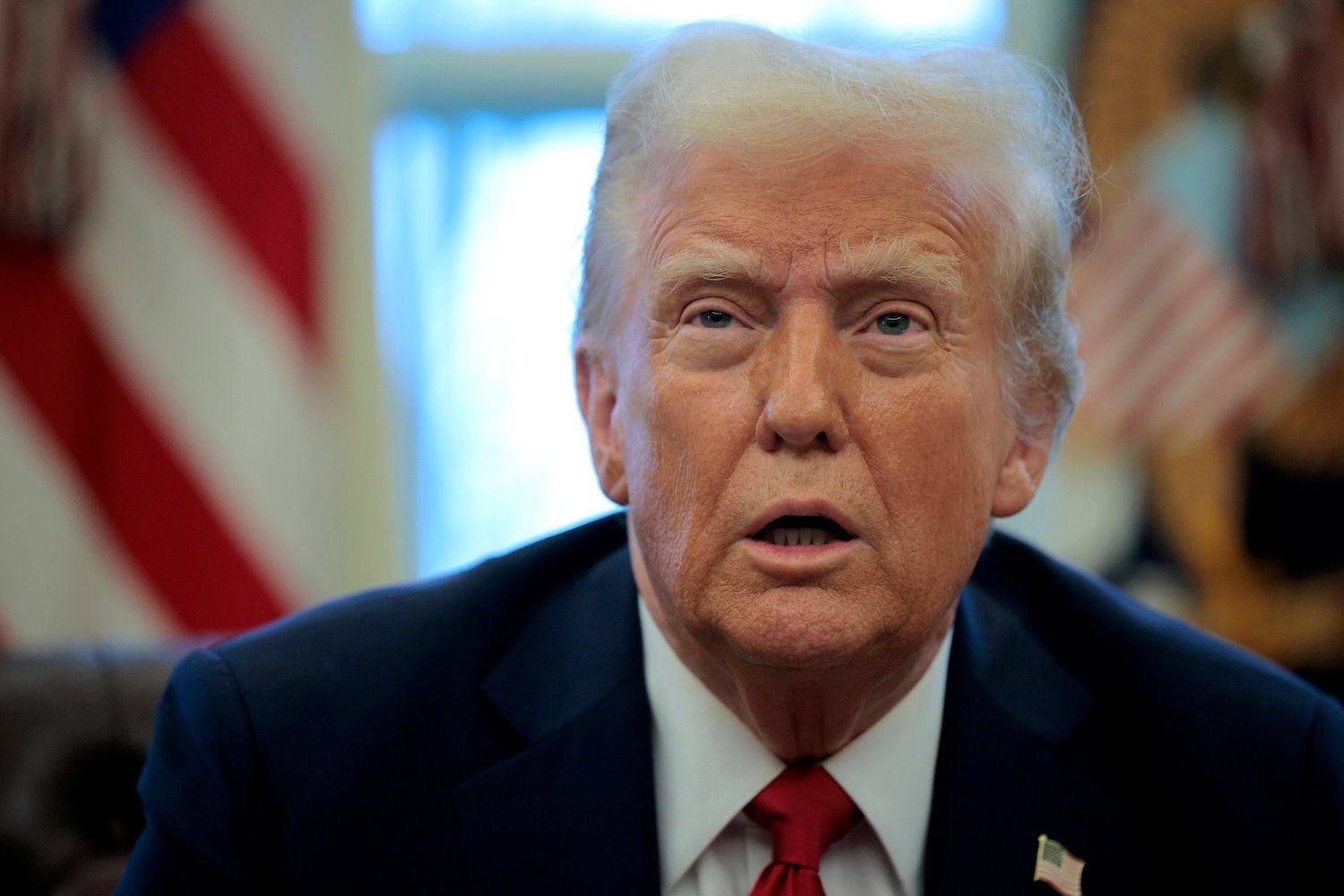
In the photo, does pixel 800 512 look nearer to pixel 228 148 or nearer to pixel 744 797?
pixel 744 797

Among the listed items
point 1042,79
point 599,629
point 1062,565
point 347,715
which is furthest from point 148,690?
point 1042,79

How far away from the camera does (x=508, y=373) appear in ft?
9.66

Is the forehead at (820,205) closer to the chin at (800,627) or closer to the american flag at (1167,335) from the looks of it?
the chin at (800,627)

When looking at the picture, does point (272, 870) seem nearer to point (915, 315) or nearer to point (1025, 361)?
point (915, 315)

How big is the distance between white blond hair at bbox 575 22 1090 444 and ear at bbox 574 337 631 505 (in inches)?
1.3

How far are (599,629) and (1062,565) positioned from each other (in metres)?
0.63

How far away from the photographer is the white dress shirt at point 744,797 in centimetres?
147

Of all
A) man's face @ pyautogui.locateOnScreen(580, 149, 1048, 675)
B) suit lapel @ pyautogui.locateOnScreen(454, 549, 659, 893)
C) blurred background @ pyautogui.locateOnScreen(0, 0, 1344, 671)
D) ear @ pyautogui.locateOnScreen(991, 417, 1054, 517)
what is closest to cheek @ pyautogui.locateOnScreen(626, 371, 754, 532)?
man's face @ pyautogui.locateOnScreen(580, 149, 1048, 675)

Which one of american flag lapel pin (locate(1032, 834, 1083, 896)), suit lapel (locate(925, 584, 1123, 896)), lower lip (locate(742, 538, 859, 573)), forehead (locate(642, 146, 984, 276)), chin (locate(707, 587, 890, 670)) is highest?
Answer: forehead (locate(642, 146, 984, 276))

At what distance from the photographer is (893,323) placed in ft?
4.56

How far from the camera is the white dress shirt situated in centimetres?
147

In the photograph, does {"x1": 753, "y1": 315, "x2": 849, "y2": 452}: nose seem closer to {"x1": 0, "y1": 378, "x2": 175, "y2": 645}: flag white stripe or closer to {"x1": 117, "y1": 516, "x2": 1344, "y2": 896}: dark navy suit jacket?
{"x1": 117, "y1": 516, "x2": 1344, "y2": 896}: dark navy suit jacket

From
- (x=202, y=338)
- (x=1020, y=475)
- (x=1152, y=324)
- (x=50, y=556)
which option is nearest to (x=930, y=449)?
(x=1020, y=475)

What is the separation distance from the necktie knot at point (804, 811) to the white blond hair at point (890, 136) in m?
0.47
